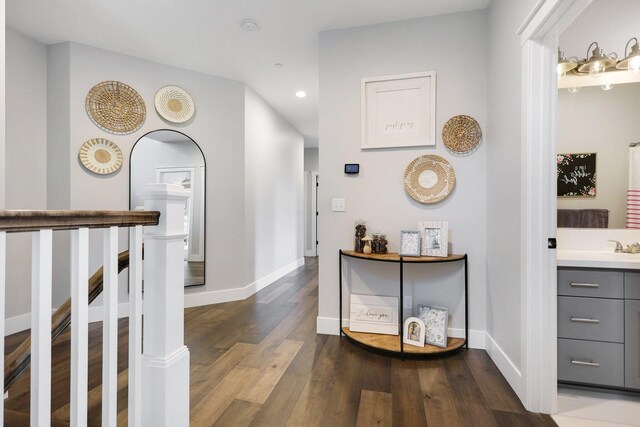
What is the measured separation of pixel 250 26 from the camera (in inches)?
101

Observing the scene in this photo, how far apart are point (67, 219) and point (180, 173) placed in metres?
2.69

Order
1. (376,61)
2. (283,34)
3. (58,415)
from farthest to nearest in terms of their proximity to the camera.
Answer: (283,34) → (376,61) → (58,415)

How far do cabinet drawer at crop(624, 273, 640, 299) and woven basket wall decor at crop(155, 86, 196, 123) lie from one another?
3.71 meters

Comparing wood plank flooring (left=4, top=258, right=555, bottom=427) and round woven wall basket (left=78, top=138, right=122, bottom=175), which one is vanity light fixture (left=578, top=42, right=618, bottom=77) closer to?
wood plank flooring (left=4, top=258, right=555, bottom=427)

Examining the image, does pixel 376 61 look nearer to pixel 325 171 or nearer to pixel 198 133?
pixel 325 171

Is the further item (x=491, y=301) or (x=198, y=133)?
(x=198, y=133)

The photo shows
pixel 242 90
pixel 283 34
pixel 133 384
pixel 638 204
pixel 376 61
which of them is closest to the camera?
pixel 133 384

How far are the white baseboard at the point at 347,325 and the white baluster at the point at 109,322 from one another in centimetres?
178

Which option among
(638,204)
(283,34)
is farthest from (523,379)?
(283,34)

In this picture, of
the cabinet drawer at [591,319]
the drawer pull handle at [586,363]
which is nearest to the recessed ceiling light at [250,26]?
the cabinet drawer at [591,319]

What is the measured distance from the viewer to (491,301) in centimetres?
221

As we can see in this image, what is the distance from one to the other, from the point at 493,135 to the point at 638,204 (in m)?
0.98

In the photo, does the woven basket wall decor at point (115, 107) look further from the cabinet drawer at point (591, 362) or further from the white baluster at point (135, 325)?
the cabinet drawer at point (591, 362)

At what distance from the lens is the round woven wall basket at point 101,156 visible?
9.39 feet
